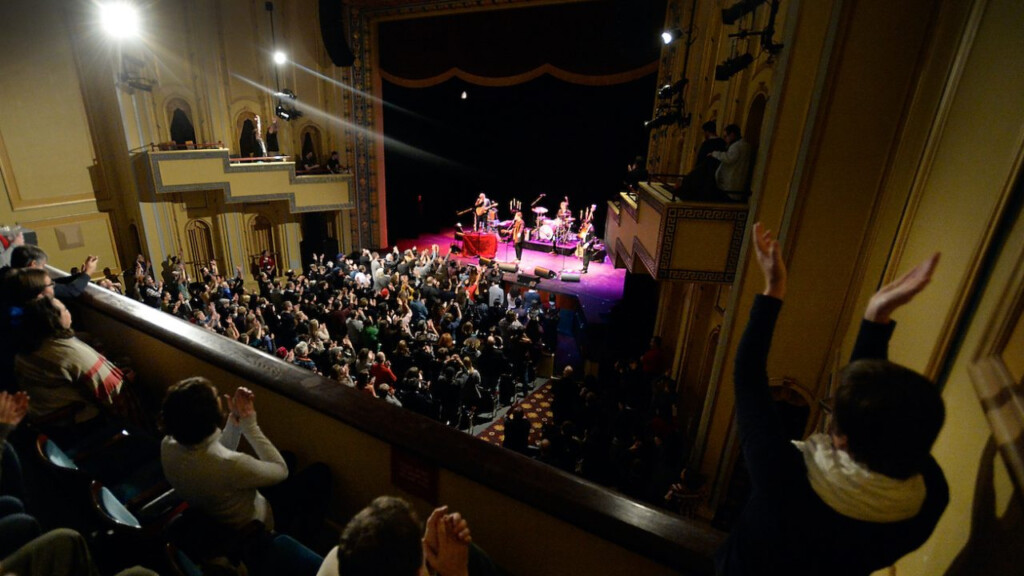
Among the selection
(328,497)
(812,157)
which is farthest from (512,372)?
(328,497)

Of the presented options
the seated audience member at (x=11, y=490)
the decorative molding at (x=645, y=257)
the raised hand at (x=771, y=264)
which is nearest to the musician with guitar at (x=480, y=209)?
the decorative molding at (x=645, y=257)

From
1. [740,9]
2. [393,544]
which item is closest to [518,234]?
[740,9]

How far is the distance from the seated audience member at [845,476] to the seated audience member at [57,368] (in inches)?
114

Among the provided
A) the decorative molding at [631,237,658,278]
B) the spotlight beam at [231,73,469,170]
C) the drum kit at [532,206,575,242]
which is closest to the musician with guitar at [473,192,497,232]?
the drum kit at [532,206,575,242]

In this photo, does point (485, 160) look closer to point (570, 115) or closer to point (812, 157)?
point (570, 115)

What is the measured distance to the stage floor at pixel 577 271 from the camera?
34.1ft

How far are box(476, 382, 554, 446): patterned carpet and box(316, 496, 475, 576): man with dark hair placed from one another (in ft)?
15.6

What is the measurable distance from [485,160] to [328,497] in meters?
15.4

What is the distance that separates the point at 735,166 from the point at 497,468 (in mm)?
4259

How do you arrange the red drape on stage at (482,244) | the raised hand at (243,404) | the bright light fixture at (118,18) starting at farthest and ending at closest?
1. the red drape on stage at (482,244)
2. the bright light fixture at (118,18)
3. the raised hand at (243,404)

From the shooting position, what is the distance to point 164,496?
85.5 inches

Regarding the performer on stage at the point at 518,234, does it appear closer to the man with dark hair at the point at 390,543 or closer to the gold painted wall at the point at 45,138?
the gold painted wall at the point at 45,138

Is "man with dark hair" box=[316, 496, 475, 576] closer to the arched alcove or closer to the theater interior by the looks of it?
the theater interior

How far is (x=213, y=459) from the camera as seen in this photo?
1.69 m
